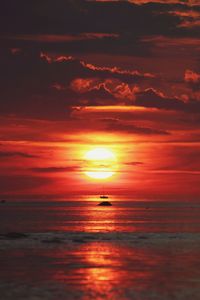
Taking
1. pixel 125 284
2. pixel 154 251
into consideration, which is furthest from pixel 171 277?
pixel 154 251

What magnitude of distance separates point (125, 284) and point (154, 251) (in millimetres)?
27062

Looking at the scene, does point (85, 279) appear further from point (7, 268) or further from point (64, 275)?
point (7, 268)

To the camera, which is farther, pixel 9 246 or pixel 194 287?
pixel 9 246

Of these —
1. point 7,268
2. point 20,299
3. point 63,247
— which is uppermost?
point 63,247

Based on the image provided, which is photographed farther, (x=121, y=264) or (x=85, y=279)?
(x=121, y=264)

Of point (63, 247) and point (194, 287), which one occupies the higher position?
point (63, 247)

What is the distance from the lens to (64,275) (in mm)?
54844

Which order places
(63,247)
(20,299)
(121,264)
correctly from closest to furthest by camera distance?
(20,299) < (121,264) < (63,247)

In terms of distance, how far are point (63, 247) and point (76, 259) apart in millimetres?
14119

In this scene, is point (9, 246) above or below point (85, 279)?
above

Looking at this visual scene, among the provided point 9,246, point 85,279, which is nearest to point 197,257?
point 85,279

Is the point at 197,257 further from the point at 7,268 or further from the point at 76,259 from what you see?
the point at 7,268

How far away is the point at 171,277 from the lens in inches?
2099

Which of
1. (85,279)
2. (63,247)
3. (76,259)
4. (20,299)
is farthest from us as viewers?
(63,247)
